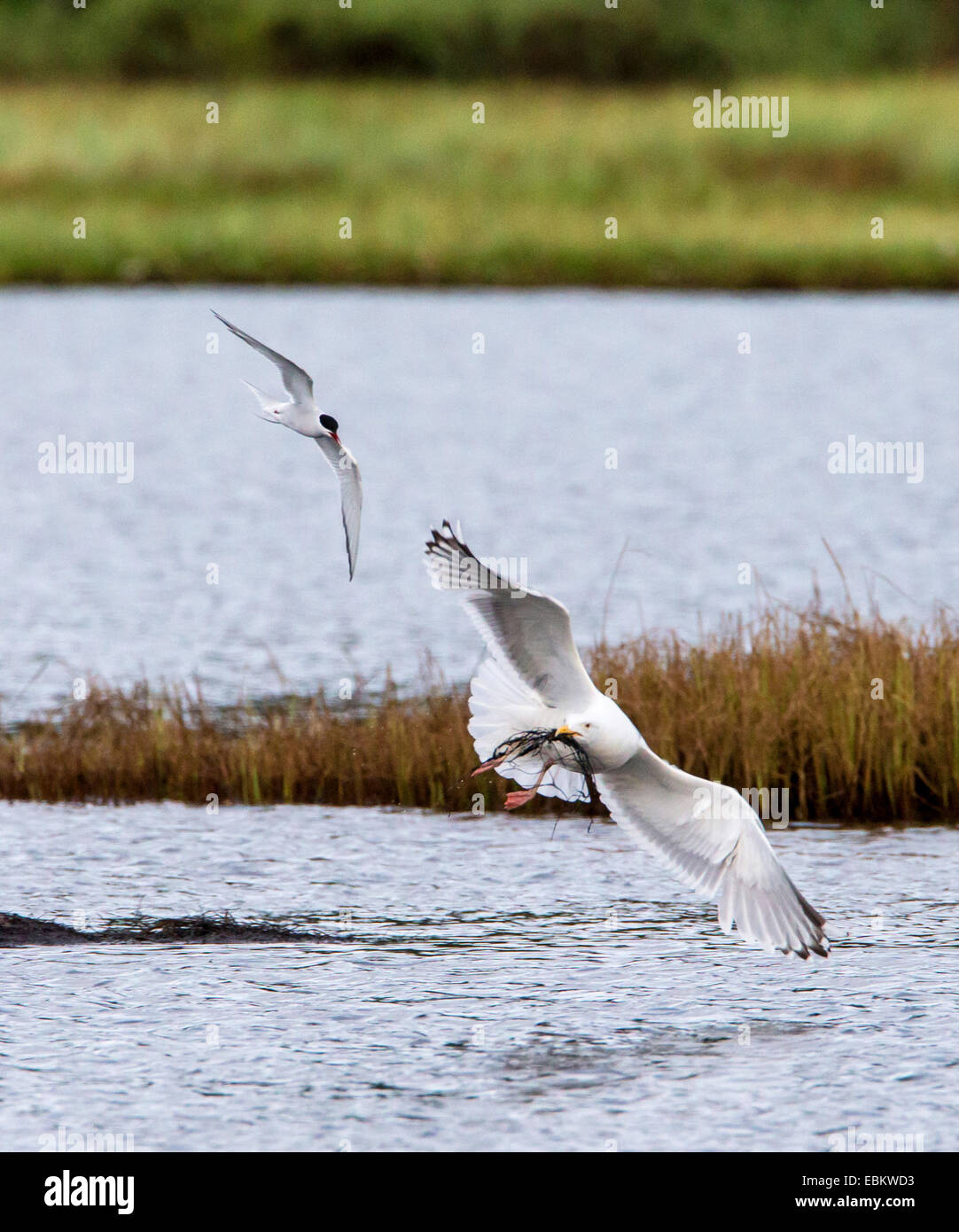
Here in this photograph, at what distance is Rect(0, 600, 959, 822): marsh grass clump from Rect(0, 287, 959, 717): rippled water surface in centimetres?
67

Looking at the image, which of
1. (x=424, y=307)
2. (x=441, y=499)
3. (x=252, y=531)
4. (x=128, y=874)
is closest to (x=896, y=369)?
(x=441, y=499)

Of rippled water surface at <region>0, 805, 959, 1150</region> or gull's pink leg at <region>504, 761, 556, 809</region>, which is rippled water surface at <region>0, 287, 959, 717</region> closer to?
rippled water surface at <region>0, 805, 959, 1150</region>

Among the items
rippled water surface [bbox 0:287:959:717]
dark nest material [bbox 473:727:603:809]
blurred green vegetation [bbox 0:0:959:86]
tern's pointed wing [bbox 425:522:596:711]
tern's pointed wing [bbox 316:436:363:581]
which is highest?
blurred green vegetation [bbox 0:0:959:86]

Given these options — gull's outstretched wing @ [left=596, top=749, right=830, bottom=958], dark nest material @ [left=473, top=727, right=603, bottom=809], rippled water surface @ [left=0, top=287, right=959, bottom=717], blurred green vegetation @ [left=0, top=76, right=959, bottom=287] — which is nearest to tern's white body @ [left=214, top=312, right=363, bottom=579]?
dark nest material @ [left=473, top=727, right=603, bottom=809]

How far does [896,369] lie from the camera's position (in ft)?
140

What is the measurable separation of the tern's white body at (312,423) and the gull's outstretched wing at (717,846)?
152 centimetres

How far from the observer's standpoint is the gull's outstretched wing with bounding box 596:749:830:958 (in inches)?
391

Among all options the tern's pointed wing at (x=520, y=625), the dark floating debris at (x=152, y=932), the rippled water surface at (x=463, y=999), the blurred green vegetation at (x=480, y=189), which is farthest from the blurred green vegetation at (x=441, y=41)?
A: the tern's pointed wing at (x=520, y=625)

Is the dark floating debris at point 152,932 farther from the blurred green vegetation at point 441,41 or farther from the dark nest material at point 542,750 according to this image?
the blurred green vegetation at point 441,41

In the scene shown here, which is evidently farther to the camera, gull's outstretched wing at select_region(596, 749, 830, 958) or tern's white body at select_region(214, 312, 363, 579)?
tern's white body at select_region(214, 312, 363, 579)

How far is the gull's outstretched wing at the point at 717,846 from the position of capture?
9922 millimetres

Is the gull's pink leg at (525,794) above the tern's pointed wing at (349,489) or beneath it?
beneath

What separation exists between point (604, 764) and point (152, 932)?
98.8 inches
